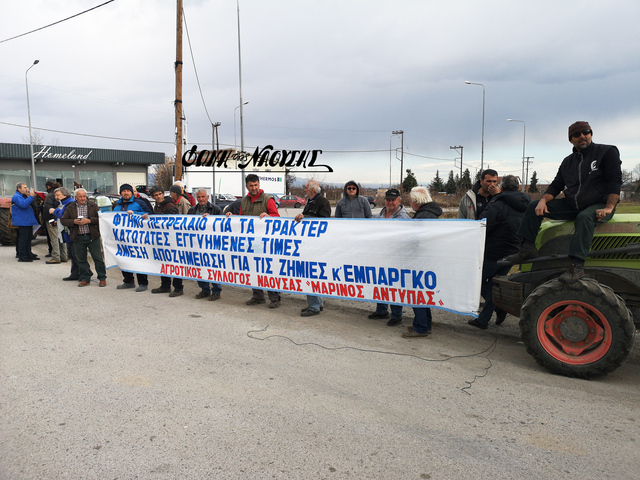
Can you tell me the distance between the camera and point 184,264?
7836mm

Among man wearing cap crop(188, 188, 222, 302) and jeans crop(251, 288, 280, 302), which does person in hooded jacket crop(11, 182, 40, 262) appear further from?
jeans crop(251, 288, 280, 302)

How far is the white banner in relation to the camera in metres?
5.25

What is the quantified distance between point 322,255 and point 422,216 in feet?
4.72

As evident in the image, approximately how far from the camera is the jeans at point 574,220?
13.8ft

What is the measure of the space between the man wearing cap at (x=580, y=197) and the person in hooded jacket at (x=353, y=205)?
8.79ft

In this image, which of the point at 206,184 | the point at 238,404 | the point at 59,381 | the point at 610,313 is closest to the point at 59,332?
the point at 59,381

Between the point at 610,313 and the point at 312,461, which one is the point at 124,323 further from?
the point at 610,313

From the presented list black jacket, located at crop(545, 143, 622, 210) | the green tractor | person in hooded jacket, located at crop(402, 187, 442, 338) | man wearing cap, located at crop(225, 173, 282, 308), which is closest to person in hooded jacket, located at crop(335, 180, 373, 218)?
man wearing cap, located at crop(225, 173, 282, 308)

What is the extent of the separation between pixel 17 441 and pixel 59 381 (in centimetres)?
106

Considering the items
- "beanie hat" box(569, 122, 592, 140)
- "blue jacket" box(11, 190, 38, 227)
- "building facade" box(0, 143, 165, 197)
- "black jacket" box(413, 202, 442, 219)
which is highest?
"building facade" box(0, 143, 165, 197)

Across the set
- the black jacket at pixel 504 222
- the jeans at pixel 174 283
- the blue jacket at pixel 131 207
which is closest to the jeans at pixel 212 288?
the jeans at pixel 174 283

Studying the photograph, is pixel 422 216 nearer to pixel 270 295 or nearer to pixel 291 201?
pixel 270 295

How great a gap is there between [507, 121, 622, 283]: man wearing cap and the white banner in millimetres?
522

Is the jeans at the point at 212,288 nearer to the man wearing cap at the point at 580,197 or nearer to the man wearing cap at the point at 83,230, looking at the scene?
the man wearing cap at the point at 83,230
